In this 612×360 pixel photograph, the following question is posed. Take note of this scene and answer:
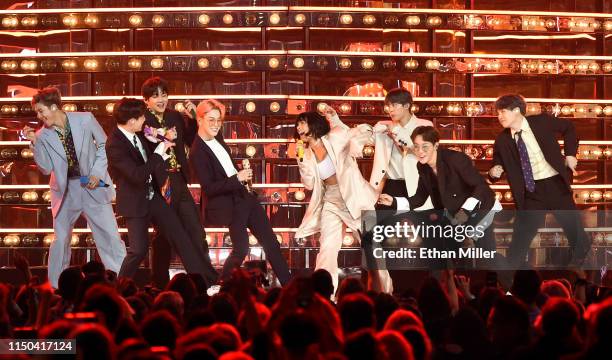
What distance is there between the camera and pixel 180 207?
11.7 metres

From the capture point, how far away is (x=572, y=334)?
19.0ft

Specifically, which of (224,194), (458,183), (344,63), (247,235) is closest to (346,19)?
(344,63)

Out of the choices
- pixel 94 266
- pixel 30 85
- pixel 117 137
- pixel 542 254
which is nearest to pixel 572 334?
pixel 94 266

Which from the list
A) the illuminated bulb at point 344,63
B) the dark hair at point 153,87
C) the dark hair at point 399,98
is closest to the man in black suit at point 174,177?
the dark hair at point 153,87

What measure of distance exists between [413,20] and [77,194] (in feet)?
16.5

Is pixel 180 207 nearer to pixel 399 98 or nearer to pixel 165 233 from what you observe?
pixel 165 233

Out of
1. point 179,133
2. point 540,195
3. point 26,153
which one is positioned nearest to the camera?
point 540,195

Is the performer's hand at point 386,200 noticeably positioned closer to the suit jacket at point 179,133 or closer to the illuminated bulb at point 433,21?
the suit jacket at point 179,133

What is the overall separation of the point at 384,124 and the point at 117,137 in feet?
8.47

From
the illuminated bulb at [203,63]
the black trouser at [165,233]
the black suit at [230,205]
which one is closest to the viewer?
the black trouser at [165,233]

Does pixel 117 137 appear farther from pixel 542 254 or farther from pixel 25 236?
pixel 542 254

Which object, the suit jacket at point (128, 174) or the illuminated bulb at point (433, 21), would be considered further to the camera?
the illuminated bulb at point (433, 21)

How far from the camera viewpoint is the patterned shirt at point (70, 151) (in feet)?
38.3

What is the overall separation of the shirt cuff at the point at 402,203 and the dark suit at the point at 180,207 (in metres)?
1.99
